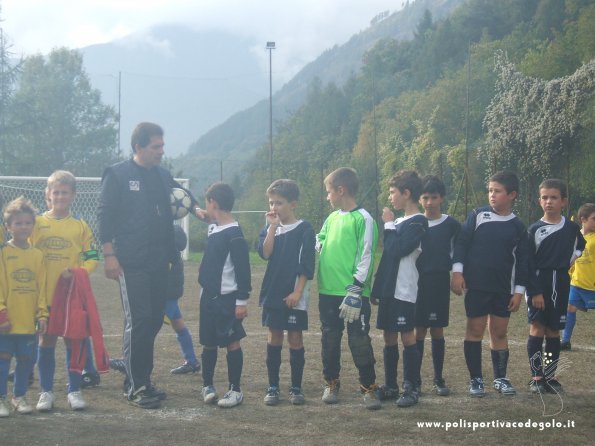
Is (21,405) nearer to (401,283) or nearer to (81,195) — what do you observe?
(401,283)

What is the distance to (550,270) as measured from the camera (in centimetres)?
585

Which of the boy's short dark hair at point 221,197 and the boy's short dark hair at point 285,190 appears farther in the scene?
the boy's short dark hair at point 221,197

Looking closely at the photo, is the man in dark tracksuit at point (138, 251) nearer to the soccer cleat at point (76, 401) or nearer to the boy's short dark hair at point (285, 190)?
the soccer cleat at point (76, 401)

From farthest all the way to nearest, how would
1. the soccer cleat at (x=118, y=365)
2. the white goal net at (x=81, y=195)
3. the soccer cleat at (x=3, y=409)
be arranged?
the white goal net at (x=81, y=195)
the soccer cleat at (x=118, y=365)
the soccer cleat at (x=3, y=409)

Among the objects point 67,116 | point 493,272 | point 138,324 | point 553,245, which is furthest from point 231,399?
point 67,116

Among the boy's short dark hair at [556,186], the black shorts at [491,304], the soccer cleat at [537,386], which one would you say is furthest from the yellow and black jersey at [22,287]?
the boy's short dark hair at [556,186]

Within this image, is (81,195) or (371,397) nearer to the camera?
(371,397)

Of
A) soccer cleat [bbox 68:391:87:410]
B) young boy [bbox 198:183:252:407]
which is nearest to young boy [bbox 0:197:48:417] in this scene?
soccer cleat [bbox 68:391:87:410]

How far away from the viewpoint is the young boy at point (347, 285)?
5.35 metres

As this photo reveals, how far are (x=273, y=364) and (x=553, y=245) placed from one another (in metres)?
2.35

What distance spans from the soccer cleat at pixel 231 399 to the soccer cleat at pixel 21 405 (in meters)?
1.29

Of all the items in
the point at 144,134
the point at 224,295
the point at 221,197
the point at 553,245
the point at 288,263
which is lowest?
the point at 224,295

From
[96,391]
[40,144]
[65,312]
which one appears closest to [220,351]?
[96,391]

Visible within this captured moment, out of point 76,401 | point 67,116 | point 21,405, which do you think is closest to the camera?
point 21,405
